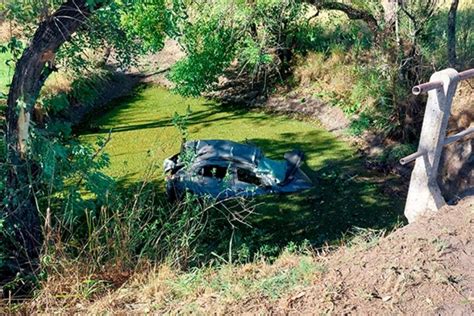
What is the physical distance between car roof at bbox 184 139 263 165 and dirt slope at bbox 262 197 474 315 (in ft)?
23.0

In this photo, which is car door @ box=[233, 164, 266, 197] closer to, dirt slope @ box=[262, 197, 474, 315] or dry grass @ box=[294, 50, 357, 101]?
dry grass @ box=[294, 50, 357, 101]

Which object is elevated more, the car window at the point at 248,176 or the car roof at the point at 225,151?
the car roof at the point at 225,151

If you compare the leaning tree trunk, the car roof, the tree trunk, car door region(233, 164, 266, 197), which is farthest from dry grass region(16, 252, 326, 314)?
the tree trunk

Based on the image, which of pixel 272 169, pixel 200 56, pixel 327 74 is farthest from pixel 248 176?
pixel 327 74

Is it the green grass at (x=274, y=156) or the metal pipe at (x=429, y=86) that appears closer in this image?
the metal pipe at (x=429, y=86)

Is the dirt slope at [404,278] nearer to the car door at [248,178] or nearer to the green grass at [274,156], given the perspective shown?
the green grass at [274,156]

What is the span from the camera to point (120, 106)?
19.2 meters

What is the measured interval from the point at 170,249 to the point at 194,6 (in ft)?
29.8

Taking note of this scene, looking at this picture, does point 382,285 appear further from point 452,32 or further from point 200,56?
point 200,56

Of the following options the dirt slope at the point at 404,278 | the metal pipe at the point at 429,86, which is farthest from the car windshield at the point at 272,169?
the metal pipe at the point at 429,86

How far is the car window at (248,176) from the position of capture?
11906 millimetres

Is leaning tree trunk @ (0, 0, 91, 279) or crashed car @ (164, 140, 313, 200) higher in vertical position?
leaning tree trunk @ (0, 0, 91, 279)

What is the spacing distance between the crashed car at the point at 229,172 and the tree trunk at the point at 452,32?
540 cm

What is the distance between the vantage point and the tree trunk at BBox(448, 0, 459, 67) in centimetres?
1278
